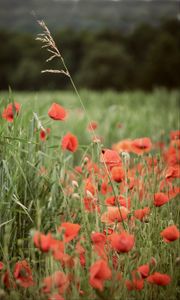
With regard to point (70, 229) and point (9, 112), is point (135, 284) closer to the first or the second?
point (70, 229)

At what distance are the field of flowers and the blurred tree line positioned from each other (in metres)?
20.1

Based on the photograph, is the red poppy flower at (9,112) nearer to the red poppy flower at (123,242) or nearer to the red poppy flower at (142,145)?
the red poppy flower at (142,145)

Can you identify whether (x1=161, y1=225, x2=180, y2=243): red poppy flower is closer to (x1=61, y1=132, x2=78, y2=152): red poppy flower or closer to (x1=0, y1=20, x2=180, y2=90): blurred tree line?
(x1=61, y1=132, x2=78, y2=152): red poppy flower

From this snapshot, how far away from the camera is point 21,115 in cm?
191

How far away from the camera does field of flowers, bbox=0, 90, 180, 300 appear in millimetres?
1154

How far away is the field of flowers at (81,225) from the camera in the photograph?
1154mm

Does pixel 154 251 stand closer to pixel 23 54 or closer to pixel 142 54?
pixel 142 54

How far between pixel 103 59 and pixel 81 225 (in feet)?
83.2

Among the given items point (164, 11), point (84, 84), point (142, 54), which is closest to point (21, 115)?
point (84, 84)

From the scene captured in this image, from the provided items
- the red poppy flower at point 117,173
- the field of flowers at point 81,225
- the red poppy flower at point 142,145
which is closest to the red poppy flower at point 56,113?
the field of flowers at point 81,225

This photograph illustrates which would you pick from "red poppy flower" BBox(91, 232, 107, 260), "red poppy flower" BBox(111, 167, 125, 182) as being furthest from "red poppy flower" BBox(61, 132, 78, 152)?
"red poppy flower" BBox(91, 232, 107, 260)

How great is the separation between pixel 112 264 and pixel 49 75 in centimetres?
2600

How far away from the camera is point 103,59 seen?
26.2 m

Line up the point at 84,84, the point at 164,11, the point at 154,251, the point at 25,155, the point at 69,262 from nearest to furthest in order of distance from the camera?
the point at 69,262
the point at 154,251
the point at 25,155
the point at 84,84
the point at 164,11
